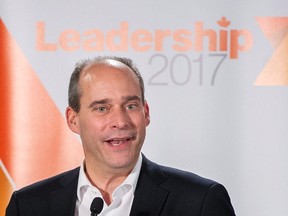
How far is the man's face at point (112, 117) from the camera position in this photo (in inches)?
107

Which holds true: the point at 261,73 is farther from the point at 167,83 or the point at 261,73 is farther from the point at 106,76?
the point at 106,76

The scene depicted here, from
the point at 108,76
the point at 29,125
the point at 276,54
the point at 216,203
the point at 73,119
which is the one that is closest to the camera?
the point at 216,203

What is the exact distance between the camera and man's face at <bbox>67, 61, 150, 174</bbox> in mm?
2729

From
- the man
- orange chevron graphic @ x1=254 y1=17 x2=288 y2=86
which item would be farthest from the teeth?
orange chevron graphic @ x1=254 y1=17 x2=288 y2=86

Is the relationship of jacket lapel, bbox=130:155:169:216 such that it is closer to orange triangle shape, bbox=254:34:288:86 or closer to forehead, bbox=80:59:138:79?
forehead, bbox=80:59:138:79

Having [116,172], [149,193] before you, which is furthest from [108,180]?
[149,193]

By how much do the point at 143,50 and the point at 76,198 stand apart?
4.08ft

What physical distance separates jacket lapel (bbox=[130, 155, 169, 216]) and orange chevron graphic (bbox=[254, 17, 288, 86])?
1.15 meters

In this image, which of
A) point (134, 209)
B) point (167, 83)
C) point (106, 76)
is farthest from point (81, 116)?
point (167, 83)

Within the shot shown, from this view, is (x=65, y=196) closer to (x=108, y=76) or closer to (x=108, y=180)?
(x=108, y=180)

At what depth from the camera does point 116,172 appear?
2.82 metres

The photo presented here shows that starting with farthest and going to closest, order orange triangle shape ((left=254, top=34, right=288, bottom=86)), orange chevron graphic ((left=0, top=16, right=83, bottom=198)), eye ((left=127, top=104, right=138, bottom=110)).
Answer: orange chevron graphic ((left=0, top=16, right=83, bottom=198))
orange triangle shape ((left=254, top=34, right=288, bottom=86))
eye ((left=127, top=104, right=138, bottom=110))

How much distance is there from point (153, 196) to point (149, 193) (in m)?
0.02

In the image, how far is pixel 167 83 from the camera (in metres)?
3.84
